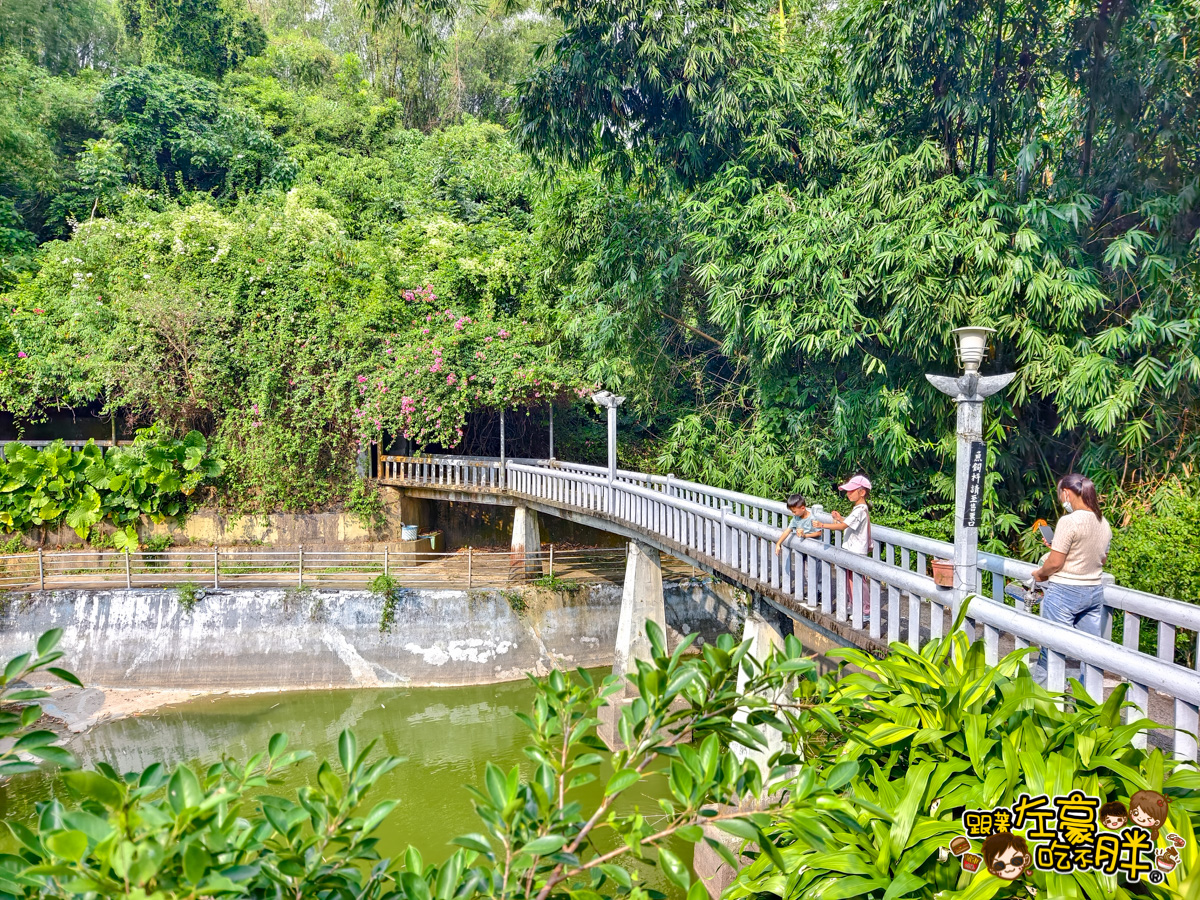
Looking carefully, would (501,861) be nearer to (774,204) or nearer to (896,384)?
(896,384)

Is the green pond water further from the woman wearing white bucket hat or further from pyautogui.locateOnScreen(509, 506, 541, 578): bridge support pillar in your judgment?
the woman wearing white bucket hat

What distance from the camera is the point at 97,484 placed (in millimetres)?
15445

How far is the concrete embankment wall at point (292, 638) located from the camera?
13422 mm

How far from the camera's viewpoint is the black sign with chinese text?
4.79m

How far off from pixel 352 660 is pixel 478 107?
22.0 m

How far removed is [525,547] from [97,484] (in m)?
8.72

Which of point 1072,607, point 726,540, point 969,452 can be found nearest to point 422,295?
point 726,540

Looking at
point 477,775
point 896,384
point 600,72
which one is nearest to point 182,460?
point 477,775

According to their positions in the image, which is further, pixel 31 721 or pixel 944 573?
pixel 944 573

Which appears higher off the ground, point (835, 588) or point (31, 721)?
point (31, 721)

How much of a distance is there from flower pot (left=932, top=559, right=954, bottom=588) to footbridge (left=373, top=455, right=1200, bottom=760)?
0.06 meters

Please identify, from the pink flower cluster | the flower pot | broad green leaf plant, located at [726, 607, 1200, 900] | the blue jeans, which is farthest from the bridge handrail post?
the pink flower cluster

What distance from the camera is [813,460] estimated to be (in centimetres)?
1091

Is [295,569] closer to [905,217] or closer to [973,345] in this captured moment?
[905,217]
